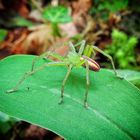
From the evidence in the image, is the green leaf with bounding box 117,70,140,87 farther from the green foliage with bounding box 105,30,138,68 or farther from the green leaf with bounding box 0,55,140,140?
the green foliage with bounding box 105,30,138,68

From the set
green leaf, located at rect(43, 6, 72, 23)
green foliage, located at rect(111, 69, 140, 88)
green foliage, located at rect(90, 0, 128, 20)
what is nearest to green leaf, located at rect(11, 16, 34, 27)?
green leaf, located at rect(43, 6, 72, 23)

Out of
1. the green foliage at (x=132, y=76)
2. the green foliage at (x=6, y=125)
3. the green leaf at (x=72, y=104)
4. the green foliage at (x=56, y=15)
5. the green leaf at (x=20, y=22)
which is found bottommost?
the green leaf at (x=20, y=22)

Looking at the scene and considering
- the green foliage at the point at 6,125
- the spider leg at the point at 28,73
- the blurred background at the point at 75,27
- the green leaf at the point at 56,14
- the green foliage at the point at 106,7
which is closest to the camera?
the spider leg at the point at 28,73

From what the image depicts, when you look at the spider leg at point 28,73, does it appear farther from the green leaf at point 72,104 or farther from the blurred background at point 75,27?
the blurred background at point 75,27

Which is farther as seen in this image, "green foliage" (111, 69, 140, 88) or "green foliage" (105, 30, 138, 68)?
"green foliage" (105, 30, 138, 68)

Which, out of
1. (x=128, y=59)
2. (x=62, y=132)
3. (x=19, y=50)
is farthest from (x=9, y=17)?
(x=62, y=132)

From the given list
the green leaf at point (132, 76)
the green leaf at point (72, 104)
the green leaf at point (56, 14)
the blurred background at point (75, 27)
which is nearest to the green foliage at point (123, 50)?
the blurred background at point (75, 27)

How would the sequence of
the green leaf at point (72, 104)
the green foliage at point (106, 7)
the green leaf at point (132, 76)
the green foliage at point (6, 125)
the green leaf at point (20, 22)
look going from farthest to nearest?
the green leaf at point (20, 22) → the green foliage at point (106, 7) → the green foliage at point (6, 125) → the green leaf at point (132, 76) → the green leaf at point (72, 104)
